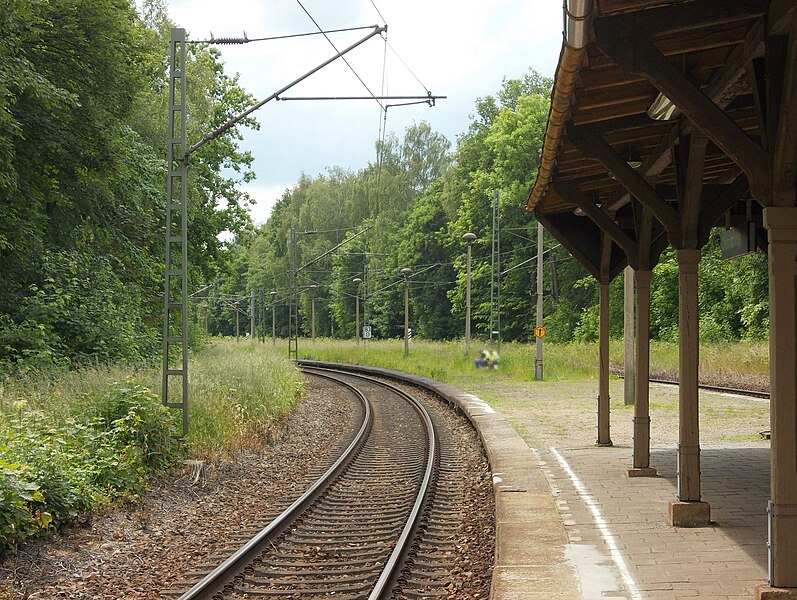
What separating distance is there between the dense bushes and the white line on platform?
4274mm

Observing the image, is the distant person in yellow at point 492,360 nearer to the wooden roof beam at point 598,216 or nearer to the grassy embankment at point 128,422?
the grassy embankment at point 128,422

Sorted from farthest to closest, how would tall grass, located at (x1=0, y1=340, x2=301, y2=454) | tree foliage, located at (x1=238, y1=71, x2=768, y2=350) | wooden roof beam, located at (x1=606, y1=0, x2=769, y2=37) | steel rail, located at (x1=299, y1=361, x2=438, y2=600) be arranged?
1. tree foliage, located at (x1=238, y1=71, x2=768, y2=350)
2. tall grass, located at (x1=0, y1=340, x2=301, y2=454)
3. steel rail, located at (x1=299, y1=361, x2=438, y2=600)
4. wooden roof beam, located at (x1=606, y1=0, x2=769, y2=37)

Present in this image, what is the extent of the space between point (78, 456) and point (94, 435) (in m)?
1.17

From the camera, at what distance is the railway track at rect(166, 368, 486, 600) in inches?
263

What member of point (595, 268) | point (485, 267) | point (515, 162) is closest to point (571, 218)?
point (595, 268)

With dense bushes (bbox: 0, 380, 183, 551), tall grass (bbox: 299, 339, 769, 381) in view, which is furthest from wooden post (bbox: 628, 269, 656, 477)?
tall grass (bbox: 299, 339, 769, 381)

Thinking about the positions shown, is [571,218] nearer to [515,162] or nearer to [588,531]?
[588,531]

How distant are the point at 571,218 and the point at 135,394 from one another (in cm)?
583

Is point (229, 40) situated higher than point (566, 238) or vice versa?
point (229, 40)

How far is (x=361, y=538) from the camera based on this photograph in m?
8.56

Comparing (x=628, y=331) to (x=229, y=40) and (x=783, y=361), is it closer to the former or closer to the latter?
(x=229, y=40)

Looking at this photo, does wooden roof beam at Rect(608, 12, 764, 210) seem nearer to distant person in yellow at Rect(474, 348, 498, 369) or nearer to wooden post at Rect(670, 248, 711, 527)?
wooden post at Rect(670, 248, 711, 527)

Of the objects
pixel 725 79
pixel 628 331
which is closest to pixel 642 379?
pixel 725 79

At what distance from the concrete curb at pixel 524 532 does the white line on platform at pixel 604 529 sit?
1.01 feet
